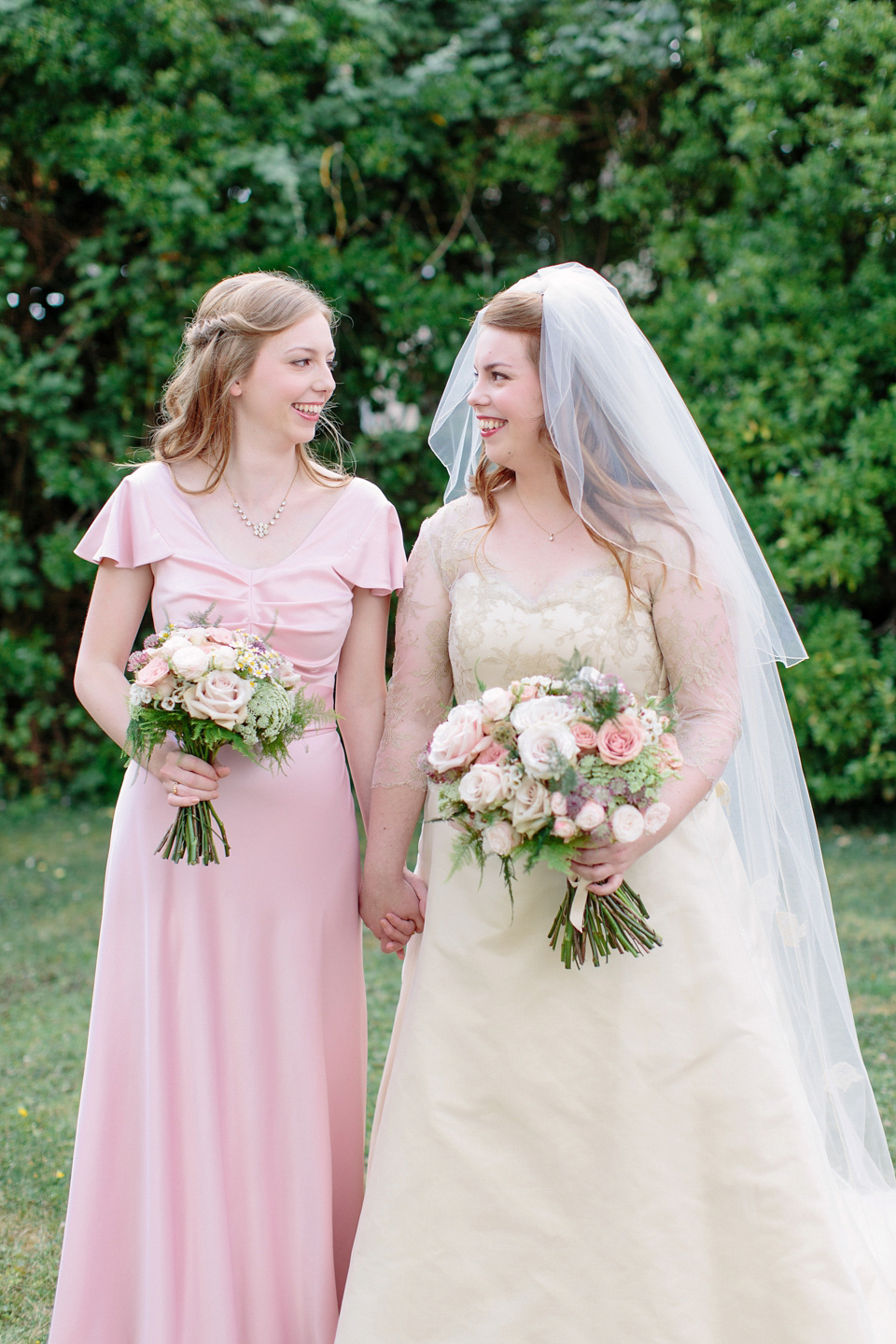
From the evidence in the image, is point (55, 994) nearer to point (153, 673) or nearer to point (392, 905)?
point (392, 905)

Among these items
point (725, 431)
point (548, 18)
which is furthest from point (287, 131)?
point (725, 431)

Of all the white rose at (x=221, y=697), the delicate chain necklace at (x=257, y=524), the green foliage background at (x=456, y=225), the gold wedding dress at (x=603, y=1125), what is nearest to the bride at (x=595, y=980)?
the gold wedding dress at (x=603, y=1125)

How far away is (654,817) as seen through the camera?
2.29 metres

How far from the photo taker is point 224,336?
288cm

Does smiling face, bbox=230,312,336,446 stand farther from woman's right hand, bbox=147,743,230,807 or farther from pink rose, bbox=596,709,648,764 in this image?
pink rose, bbox=596,709,648,764

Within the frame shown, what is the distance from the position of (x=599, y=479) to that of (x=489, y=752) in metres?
0.83

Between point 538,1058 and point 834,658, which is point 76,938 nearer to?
point 538,1058

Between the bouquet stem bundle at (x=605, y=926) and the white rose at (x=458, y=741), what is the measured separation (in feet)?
1.35

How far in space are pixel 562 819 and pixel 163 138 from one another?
20.8 feet

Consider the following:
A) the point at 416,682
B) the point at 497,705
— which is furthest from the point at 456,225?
the point at 497,705

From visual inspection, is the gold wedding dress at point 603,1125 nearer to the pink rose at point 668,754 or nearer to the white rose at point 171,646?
the pink rose at point 668,754

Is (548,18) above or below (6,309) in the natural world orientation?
above

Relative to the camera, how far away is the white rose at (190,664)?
238 cm

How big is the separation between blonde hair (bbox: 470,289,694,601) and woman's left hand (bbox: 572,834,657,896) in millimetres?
631
